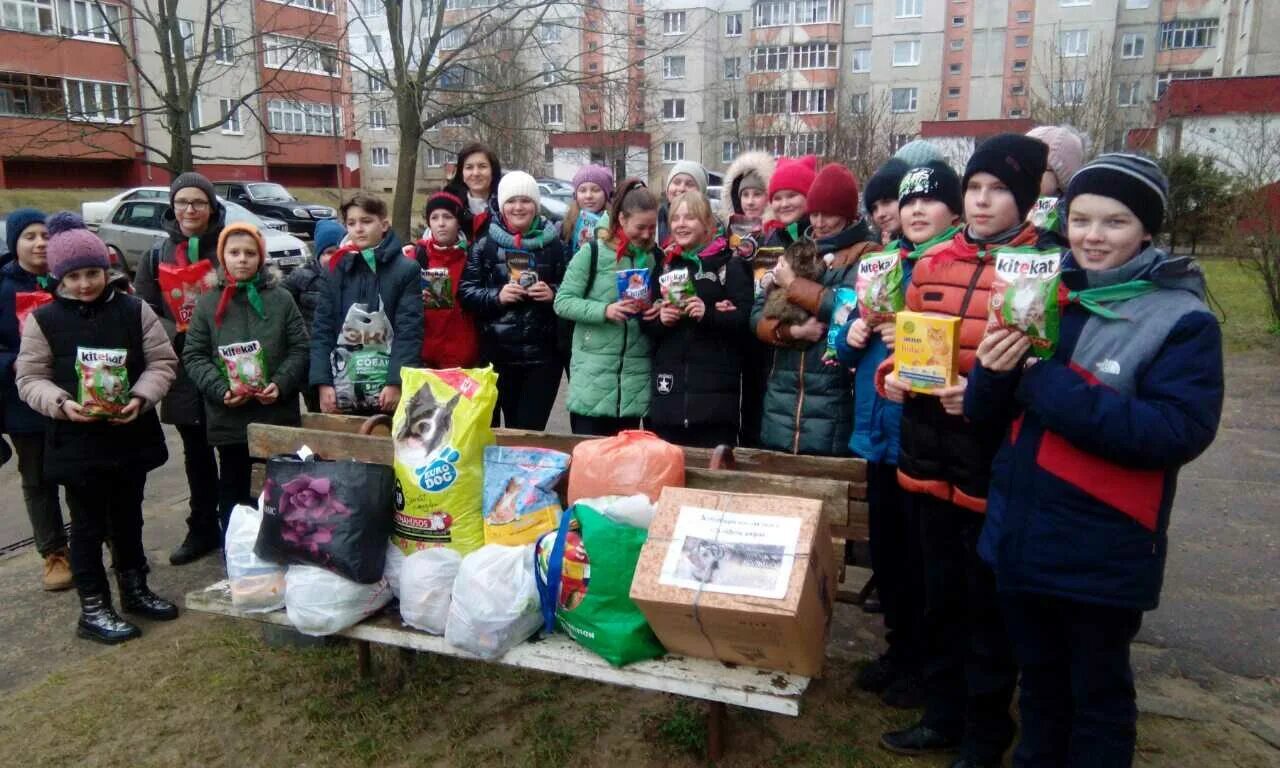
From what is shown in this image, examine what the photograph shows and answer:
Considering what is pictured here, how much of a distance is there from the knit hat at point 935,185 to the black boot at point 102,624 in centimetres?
374

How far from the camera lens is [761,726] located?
3133 millimetres

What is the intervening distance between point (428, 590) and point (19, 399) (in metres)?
2.72

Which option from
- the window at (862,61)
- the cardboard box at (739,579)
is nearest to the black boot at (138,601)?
the cardboard box at (739,579)

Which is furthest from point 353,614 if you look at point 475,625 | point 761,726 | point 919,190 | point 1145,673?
point 1145,673

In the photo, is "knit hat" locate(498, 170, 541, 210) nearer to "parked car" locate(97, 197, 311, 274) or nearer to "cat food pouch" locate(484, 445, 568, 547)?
"cat food pouch" locate(484, 445, 568, 547)

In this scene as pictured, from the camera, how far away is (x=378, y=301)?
14.3 feet

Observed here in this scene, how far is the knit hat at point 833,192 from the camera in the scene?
11.9 feet

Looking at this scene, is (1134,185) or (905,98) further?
(905,98)

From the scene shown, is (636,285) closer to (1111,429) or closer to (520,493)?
(520,493)

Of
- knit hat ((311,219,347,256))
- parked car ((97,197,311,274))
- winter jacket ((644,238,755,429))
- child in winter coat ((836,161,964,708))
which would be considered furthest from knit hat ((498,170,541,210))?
parked car ((97,197,311,274))

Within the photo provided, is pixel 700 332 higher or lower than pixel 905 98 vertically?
lower

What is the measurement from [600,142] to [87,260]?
103ft

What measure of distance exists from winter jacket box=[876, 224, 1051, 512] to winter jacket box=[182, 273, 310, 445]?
298cm

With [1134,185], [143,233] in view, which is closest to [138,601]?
[1134,185]
